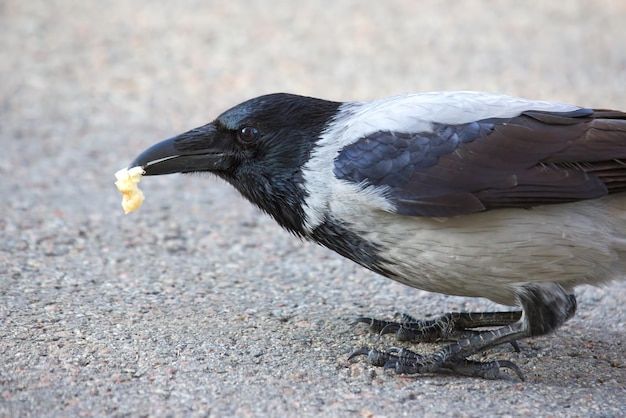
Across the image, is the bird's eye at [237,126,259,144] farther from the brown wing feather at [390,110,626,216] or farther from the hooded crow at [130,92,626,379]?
the brown wing feather at [390,110,626,216]

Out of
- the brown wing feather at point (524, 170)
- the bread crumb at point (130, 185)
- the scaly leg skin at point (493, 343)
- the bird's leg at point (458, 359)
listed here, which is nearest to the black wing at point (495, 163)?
the brown wing feather at point (524, 170)

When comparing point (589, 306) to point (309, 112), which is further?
point (589, 306)

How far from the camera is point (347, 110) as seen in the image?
5121mm

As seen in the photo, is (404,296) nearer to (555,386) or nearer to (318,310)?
(318,310)

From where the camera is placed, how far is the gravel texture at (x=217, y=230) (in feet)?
14.3

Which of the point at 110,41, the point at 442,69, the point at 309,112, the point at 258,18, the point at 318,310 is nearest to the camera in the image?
the point at 309,112

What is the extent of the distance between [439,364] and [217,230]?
2.67m

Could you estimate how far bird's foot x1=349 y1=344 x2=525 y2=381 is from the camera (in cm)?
462

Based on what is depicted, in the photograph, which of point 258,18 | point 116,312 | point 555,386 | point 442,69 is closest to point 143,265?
point 116,312

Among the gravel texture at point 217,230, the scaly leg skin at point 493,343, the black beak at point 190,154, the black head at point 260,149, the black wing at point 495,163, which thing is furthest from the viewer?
the black beak at point 190,154

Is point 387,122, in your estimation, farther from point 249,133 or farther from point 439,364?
point 439,364

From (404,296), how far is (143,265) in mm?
1699

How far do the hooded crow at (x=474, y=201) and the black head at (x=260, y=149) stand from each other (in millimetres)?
37

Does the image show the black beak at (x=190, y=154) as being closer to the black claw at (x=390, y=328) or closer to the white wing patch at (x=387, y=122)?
the white wing patch at (x=387, y=122)
